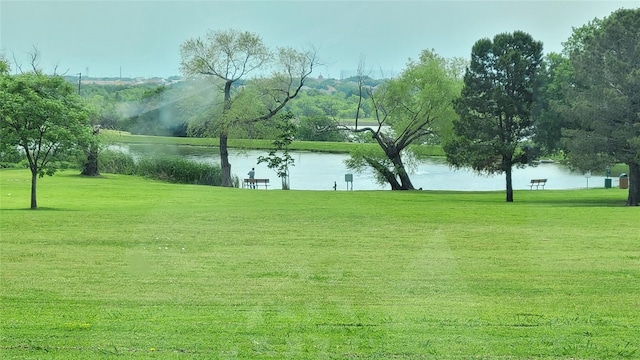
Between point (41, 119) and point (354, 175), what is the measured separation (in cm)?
3498

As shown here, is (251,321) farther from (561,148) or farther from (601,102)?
(561,148)

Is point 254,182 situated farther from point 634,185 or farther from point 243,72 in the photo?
point 634,185

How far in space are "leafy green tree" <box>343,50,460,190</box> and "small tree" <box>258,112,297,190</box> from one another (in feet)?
14.1

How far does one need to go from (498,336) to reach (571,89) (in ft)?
95.4

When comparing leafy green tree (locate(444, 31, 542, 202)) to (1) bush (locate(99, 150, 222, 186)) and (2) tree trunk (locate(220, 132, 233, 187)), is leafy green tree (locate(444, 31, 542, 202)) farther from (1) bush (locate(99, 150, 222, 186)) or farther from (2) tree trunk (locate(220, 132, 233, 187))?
(1) bush (locate(99, 150, 222, 186))

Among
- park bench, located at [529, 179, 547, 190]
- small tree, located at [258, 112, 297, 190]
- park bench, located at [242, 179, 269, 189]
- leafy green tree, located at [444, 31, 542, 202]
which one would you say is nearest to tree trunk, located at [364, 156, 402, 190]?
small tree, located at [258, 112, 297, 190]

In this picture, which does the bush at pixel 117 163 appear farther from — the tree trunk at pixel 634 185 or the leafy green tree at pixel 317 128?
the tree trunk at pixel 634 185

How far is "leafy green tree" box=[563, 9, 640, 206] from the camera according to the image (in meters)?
32.6

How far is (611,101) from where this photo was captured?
3225 centimetres

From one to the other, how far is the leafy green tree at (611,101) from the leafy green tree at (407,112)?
14350 mm

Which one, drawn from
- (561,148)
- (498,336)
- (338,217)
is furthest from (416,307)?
(561,148)

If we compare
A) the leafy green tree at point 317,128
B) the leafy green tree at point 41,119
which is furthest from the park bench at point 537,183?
the leafy green tree at point 41,119

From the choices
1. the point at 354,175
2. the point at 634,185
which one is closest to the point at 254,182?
the point at 354,175

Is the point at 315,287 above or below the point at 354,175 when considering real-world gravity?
below
